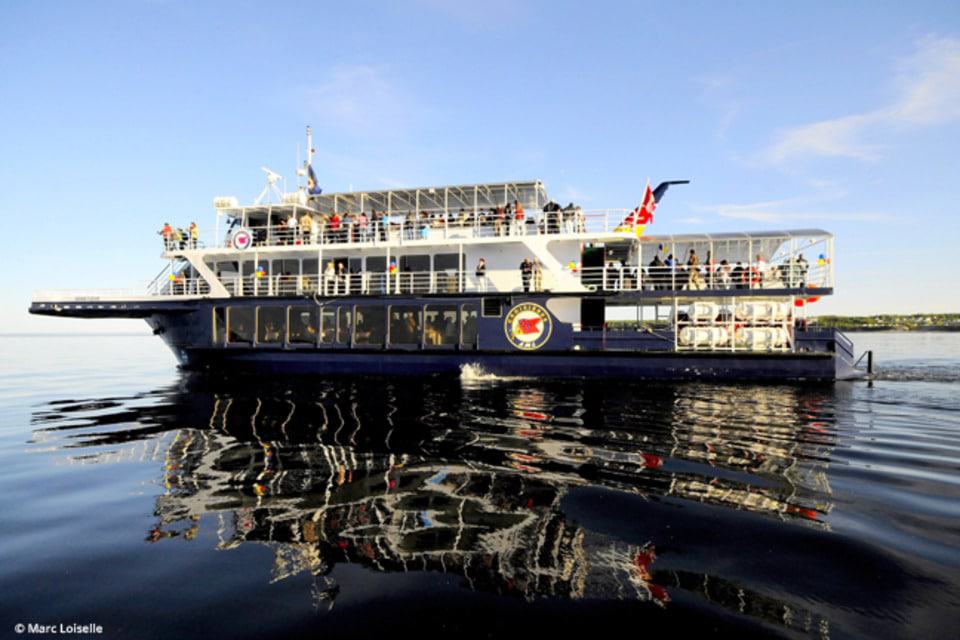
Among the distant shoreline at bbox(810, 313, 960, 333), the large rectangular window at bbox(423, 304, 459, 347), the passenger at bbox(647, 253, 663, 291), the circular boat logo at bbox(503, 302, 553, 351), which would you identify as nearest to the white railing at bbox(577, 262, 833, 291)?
the passenger at bbox(647, 253, 663, 291)

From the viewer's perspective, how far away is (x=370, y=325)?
2081 centimetres

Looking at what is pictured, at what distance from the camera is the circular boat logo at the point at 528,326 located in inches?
750

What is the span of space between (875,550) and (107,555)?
7450 millimetres

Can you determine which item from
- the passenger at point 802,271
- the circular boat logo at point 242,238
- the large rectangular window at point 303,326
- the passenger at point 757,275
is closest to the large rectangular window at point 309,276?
the large rectangular window at point 303,326

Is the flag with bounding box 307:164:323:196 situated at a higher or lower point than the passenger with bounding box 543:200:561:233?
higher

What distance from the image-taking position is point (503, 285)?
20875mm

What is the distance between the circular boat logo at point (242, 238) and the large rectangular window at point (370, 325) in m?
6.18

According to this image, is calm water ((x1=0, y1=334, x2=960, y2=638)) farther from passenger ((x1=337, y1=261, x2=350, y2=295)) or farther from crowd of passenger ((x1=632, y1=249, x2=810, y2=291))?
passenger ((x1=337, y1=261, x2=350, y2=295))

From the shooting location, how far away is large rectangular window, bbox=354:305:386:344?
2072cm

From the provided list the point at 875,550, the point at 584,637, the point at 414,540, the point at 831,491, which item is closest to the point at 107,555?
the point at 414,540

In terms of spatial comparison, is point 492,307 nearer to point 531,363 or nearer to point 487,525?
point 531,363

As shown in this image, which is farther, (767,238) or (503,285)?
(503,285)

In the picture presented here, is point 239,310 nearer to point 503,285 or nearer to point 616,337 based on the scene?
point 503,285

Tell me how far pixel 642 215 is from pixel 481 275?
268 inches
